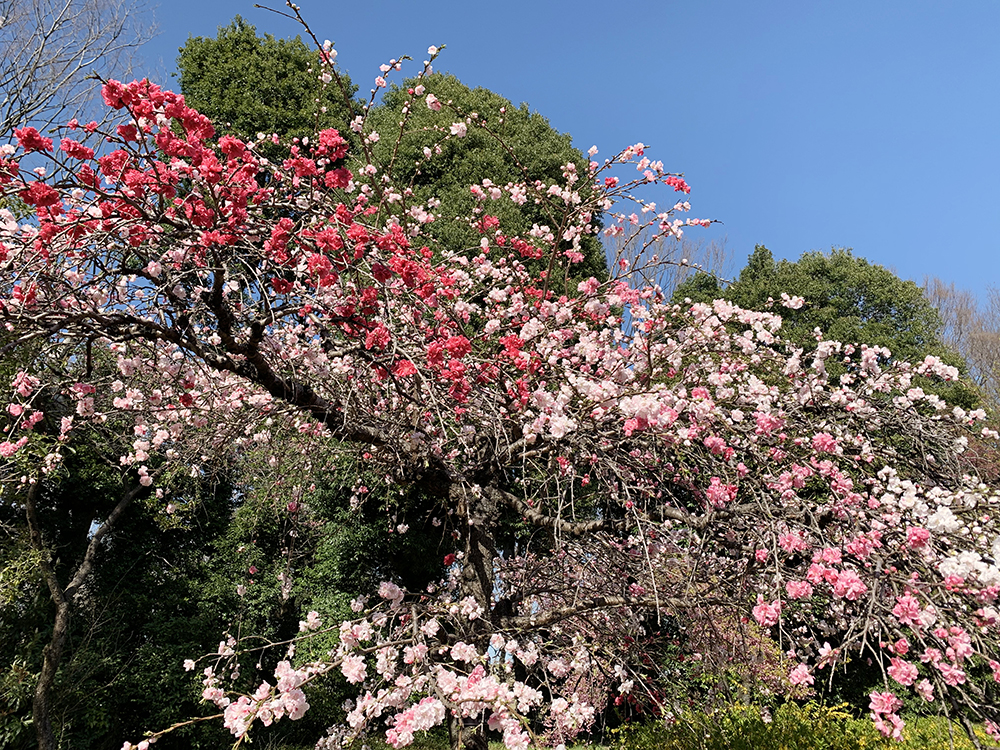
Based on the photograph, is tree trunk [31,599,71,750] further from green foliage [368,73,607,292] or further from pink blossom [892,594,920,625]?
pink blossom [892,594,920,625]

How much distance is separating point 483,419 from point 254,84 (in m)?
9.08

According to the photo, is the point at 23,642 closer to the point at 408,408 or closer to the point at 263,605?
the point at 263,605

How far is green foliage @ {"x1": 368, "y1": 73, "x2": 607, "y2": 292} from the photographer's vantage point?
8.44 m

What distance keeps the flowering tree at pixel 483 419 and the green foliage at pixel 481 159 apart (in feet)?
11.5

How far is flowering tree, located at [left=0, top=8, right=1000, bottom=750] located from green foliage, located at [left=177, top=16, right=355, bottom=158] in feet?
20.5

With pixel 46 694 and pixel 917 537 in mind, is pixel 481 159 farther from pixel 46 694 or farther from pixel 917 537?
pixel 46 694

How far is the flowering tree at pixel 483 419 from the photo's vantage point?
238 cm

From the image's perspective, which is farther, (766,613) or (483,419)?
(483,419)

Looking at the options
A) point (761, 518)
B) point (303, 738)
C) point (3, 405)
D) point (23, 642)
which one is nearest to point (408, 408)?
point (761, 518)

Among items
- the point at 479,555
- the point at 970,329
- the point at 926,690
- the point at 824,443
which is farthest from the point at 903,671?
the point at 970,329

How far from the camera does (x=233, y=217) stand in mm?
2439

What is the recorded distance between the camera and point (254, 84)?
990 centimetres

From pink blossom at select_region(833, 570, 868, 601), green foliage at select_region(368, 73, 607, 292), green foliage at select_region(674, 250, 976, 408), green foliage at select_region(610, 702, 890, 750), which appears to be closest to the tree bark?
green foliage at select_region(610, 702, 890, 750)

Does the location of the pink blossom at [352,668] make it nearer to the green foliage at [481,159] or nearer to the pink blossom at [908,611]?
the pink blossom at [908,611]
